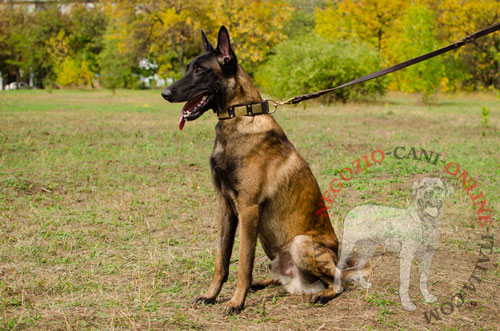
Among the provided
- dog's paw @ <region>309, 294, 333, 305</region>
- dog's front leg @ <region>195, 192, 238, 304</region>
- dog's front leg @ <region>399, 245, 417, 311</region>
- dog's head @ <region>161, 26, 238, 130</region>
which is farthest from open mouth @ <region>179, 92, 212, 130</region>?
dog's front leg @ <region>399, 245, 417, 311</region>

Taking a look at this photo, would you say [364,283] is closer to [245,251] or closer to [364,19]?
[245,251]

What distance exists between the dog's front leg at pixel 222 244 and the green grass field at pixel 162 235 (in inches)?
4.4

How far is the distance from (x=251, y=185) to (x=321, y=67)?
18.0 meters

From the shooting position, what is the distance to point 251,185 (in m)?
3.33

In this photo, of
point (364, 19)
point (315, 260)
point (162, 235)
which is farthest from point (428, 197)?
point (364, 19)

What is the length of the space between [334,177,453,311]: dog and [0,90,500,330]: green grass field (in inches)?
3.9

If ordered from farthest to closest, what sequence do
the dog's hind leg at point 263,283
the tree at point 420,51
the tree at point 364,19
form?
the tree at point 364,19 < the tree at point 420,51 < the dog's hind leg at point 263,283

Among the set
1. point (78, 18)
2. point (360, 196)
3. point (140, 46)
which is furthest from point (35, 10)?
point (360, 196)

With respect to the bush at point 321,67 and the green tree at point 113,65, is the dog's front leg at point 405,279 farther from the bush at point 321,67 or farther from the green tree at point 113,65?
the green tree at point 113,65

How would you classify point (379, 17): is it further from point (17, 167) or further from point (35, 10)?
point (35, 10)

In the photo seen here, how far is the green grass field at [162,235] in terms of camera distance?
11.2 feet

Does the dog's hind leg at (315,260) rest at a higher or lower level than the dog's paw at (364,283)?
higher

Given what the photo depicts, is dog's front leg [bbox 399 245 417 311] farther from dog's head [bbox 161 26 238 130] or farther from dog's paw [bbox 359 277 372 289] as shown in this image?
dog's head [bbox 161 26 238 130]

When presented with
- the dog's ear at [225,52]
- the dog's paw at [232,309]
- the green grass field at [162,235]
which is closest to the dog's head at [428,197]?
the green grass field at [162,235]
